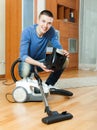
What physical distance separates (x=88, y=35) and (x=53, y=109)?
10.5ft

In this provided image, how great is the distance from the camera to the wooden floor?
1370mm

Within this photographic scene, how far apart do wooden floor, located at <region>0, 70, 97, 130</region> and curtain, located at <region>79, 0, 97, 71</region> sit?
2488mm

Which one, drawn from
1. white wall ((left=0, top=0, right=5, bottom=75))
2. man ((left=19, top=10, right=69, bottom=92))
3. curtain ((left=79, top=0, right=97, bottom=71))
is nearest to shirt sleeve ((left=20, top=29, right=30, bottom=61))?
man ((left=19, top=10, right=69, bottom=92))

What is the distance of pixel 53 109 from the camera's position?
5.74 feet

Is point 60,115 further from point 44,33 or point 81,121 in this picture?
point 44,33

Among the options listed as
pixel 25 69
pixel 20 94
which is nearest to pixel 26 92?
pixel 20 94

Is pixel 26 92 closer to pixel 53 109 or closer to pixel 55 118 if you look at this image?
pixel 53 109

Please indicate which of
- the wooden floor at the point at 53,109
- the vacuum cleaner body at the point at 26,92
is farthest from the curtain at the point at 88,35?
the vacuum cleaner body at the point at 26,92

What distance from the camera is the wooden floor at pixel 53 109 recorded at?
1.37m

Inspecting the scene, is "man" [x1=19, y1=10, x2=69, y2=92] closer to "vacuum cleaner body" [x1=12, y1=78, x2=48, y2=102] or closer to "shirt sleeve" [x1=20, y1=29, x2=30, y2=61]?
"shirt sleeve" [x1=20, y1=29, x2=30, y2=61]

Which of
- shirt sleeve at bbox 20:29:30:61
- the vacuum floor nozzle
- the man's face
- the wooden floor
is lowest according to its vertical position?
the wooden floor

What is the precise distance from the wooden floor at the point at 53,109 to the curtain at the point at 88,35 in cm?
249

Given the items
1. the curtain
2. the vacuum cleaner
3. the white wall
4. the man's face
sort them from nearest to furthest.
Result: 1. the vacuum cleaner
2. the man's face
3. the white wall
4. the curtain

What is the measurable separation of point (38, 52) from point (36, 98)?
1.26 ft
